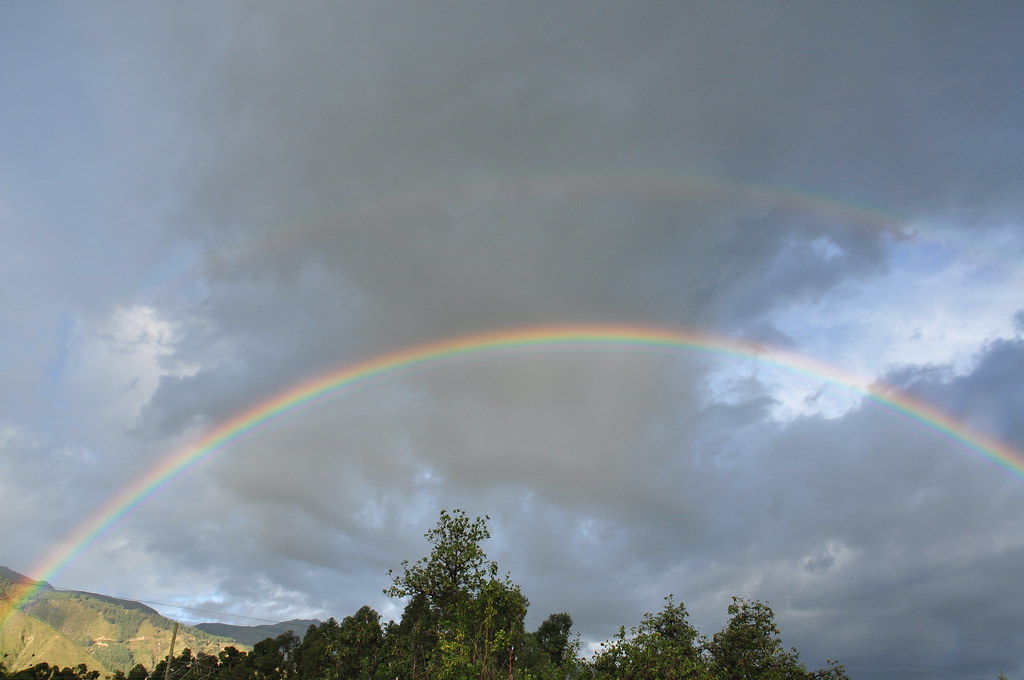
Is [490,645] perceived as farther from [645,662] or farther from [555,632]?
[555,632]

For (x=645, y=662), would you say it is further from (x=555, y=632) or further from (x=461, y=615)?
(x=555, y=632)

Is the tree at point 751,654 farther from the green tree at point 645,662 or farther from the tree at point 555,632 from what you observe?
the tree at point 555,632

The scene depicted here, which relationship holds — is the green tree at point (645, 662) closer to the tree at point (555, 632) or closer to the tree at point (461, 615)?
the tree at point (461, 615)

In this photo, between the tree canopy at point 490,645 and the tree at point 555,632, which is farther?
the tree at point 555,632

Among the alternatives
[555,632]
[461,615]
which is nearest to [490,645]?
[461,615]

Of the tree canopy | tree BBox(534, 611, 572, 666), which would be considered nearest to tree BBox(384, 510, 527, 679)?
the tree canopy

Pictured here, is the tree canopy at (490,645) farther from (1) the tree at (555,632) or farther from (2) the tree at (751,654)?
(1) the tree at (555,632)

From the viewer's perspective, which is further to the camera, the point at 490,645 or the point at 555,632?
the point at 555,632

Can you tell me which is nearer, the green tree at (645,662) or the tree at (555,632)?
the green tree at (645,662)

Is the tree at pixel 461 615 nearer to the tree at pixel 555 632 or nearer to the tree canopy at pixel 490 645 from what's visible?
the tree canopy at pixel 490 645

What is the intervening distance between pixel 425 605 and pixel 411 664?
521 cm

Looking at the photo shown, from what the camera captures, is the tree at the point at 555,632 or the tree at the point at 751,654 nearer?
the tree at the point at 751,654

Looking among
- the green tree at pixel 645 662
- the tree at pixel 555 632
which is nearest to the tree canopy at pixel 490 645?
the green tree at pixel 645 662

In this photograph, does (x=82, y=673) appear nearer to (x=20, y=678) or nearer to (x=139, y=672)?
(x=139, y=672)
